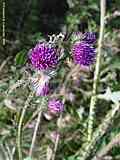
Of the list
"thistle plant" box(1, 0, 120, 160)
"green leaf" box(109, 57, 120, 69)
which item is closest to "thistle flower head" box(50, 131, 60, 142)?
"thistle plant" box(1, 0, 120, 160)

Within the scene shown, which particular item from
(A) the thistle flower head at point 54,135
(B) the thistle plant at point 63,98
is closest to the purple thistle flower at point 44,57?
(B) the thistle plant at point 63,98

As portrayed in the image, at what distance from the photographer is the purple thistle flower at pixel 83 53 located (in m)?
1.03

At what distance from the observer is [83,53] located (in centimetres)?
106

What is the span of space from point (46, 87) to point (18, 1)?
1419 millimetres

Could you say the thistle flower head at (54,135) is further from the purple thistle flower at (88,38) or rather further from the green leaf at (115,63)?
the purple thistle flower at (88,38)

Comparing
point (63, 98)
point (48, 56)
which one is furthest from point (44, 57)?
point (63, 98)

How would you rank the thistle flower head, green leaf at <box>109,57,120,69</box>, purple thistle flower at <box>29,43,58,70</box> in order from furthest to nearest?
green leaf at <box>109,57,120,69</box> → the thistle flower head → purple thistle flower at <box>29,43,58,70</box>

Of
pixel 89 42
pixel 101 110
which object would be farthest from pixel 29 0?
pixel 89 42

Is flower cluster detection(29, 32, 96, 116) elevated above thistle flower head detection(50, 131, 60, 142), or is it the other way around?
flower cluster detection(29, 32, 96, 116)

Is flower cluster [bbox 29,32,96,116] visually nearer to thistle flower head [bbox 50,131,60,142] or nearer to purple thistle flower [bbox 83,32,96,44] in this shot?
purple thistle flower [bbox 83,32,96,44]

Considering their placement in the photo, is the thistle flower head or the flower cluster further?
the thistle flower head

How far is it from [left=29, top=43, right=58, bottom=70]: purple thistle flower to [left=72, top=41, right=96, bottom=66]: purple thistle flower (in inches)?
1.8

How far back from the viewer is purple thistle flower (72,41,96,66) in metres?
1.03

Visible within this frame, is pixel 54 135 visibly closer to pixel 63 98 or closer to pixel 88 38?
pixel 63 98
